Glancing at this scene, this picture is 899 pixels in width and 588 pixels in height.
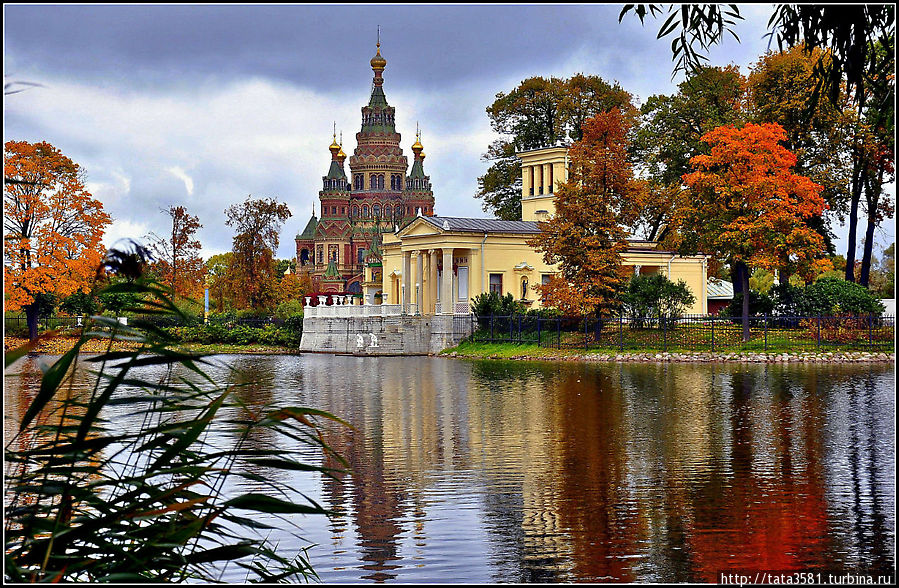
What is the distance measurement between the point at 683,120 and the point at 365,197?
71.4 meters

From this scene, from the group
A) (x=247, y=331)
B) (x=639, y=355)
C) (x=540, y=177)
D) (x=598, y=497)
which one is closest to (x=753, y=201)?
(x=639, y=355)

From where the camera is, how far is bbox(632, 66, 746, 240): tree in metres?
49.0

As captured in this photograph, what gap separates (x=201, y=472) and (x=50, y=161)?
3822 cm

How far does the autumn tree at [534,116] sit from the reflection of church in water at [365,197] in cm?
4762

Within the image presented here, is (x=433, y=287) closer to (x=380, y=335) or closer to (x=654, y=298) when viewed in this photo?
(x=380, y=335)

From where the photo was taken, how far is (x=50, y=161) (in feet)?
129

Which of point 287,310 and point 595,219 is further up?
point 595,219

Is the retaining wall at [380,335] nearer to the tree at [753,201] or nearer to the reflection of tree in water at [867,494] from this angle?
the tree at [753,201]

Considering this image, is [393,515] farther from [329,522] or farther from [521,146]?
[521,146]

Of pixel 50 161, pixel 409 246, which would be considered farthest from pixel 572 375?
pixel 409 246

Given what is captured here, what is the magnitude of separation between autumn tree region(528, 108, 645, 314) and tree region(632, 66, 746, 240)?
6.34 meters

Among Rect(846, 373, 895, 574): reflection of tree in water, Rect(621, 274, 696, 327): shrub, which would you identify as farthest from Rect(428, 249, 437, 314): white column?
Rect(846, 373, 895, 574): reflection of tree in water

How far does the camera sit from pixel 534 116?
62.1 meters

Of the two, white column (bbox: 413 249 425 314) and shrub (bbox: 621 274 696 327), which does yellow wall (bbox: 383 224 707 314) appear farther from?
shrub (bbox: 621 274 696 327)
